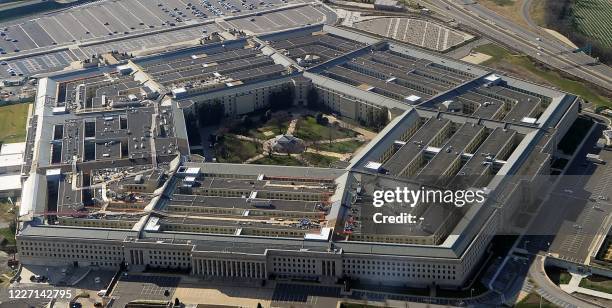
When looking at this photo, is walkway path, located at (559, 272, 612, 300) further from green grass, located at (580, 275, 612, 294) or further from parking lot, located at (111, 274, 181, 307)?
parking lot, located at (111, 274, 181, 307)

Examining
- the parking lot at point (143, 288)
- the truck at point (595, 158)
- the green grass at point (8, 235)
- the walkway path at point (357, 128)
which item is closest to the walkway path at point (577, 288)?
the truck at point (595, 158)

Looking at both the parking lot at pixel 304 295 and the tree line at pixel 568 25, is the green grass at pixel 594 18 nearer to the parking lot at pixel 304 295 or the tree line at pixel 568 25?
the tree line at pixel 568 25

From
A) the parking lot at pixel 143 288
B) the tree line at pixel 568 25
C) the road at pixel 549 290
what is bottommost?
the parking lot at pixel 143 288

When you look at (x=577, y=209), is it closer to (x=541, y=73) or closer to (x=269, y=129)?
(x=269, y=129)

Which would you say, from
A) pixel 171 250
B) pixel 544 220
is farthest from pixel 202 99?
pixel 544 220

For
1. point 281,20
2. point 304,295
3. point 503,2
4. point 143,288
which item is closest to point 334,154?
point 304,295

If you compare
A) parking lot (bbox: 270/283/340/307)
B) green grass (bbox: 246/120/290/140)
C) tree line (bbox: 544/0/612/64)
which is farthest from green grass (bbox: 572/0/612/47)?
parking lot (bbox: 270/283/340/307)

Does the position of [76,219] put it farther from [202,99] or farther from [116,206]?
[202,99]

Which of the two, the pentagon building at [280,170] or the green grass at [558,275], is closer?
the green grass at [558,275]
